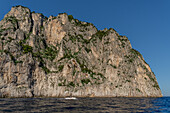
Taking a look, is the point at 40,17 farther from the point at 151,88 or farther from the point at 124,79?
the point at 151,88

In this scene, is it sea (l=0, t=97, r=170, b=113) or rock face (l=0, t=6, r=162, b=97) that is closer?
sea (l=0, t=97, r=170, b=113)

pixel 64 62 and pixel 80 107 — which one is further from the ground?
pixel 64 62

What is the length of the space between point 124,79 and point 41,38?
10329cm

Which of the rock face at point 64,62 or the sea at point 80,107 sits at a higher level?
the rock face at point 64,62

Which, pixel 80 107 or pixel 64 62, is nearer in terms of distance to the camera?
pixel 80 107

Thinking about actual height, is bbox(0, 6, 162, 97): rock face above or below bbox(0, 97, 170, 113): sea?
above

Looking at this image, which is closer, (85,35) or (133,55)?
(133,55)

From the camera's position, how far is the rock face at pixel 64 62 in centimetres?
13088

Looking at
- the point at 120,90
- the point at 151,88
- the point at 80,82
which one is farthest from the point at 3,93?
the point at 151,88

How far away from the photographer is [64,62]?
15138 cm

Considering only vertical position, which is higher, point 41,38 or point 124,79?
point 41,38

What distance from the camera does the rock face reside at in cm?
13088

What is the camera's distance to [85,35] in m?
193

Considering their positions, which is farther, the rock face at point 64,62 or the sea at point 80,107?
the rock face at point 64,62
